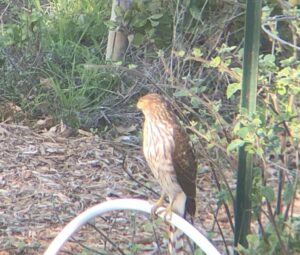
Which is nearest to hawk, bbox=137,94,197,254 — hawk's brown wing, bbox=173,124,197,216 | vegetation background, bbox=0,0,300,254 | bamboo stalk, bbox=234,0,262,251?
hawk's brown wing, bbox=173,124,197,216

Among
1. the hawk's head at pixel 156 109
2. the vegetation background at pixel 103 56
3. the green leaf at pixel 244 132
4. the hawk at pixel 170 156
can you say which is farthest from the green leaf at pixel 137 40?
the green leaf at pixel 244 132

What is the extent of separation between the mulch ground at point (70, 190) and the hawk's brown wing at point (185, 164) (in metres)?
0.66

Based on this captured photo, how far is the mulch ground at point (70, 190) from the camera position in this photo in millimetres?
4996

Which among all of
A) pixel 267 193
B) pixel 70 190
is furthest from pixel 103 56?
pixel 267 193

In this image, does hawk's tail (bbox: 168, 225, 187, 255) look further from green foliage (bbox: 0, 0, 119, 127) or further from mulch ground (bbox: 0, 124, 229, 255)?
green foliage (bbox: 0, 0, 119, 127)

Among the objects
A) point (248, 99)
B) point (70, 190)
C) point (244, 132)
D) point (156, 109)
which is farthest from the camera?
Result: point (70, 190)

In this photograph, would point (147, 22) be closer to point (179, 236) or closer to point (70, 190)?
point (70, 190)

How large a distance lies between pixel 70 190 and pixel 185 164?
2.24 metres

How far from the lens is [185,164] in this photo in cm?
359

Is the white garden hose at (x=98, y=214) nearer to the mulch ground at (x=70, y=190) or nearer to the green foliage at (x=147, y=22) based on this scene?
the mulch ground at (x=70, y=190)

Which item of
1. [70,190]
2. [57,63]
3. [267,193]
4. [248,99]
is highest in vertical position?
[248,99]

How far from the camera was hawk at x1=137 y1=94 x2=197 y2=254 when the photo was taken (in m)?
3.47

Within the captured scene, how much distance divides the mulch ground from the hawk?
68cm

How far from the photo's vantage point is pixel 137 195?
18.5 ft
